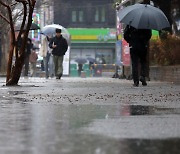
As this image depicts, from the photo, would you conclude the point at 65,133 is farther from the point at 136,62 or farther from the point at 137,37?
the point at 137,37

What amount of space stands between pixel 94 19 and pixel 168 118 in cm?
6970

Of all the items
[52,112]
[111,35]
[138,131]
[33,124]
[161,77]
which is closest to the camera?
[138,131]

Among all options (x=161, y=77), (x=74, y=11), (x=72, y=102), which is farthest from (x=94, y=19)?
(x=72, y=102)

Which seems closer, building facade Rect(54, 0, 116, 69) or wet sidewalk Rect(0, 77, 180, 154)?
wet sidewalk Rect(0, 77, 180, 154)

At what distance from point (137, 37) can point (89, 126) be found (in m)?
11.1

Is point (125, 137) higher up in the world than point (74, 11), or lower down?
lower down

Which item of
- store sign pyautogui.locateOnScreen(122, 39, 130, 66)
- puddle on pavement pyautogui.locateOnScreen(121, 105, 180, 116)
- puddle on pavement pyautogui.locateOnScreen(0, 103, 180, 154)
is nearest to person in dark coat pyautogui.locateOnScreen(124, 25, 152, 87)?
puddle on pavement pyautogui.locateOnScreen(121, 105, 180, 116)

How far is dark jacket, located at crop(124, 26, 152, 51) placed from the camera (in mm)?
17875

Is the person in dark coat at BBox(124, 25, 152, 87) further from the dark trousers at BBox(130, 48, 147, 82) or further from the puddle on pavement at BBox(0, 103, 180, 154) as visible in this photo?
the puddle on pavement at BBox(0, 103, 180, 154)

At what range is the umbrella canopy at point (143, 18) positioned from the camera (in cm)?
1809

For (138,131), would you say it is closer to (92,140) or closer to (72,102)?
(92,140)

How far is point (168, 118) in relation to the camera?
7977 mm

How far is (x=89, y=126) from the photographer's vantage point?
277 inches

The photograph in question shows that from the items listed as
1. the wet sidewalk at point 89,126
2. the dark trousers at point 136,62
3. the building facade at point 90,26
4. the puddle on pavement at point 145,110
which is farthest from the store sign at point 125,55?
the building facade at point 90,26
